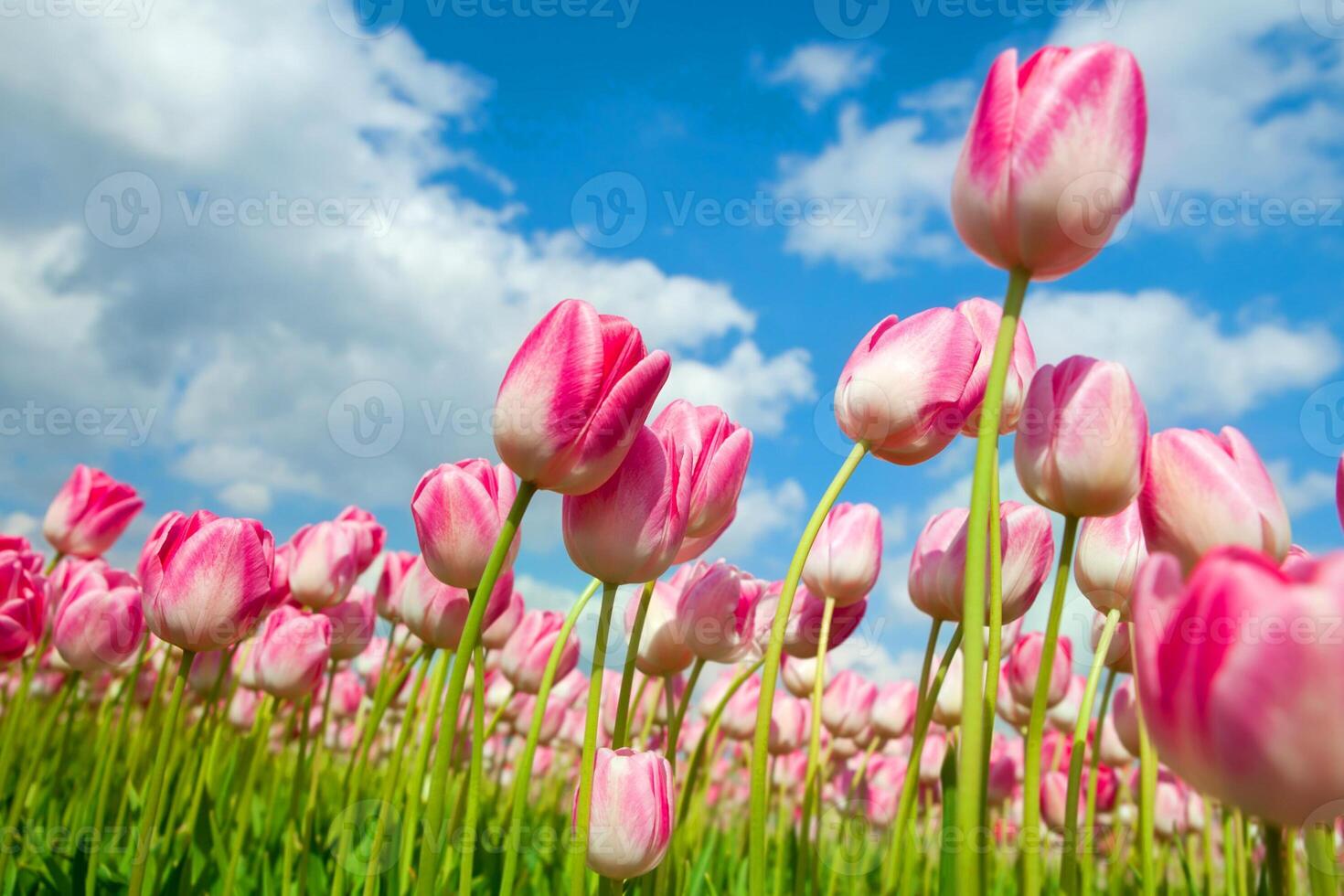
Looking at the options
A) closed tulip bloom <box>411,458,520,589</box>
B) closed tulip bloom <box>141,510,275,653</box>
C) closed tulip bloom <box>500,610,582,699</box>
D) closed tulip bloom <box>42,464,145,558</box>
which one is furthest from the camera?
closed tulip bloom <box>42,464,145,558</box>

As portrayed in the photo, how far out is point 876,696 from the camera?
366cm

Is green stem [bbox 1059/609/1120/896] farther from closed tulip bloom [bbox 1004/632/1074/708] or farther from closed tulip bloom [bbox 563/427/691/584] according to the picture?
closed tulip bloom [bbox 1004/632/1074/708]

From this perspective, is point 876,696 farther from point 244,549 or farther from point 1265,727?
point 1265,727

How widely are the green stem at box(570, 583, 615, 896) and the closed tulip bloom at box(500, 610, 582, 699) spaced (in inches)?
63.2

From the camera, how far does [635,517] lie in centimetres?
120

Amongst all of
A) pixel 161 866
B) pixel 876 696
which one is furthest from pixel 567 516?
pixel 876 696

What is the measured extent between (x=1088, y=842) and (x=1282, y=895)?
0.53 meters

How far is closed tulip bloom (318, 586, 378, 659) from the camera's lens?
2688 mm

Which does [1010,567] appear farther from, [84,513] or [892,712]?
[84,513]

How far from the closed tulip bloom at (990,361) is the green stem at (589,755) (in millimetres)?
590

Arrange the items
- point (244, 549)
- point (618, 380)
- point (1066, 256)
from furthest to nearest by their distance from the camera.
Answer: point (244, 549)
point (618, 380)
point (1066, 256)

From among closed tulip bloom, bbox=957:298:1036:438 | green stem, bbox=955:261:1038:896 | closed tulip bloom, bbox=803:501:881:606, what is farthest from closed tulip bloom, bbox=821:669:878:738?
green stem, bbox=955:261:1038:896

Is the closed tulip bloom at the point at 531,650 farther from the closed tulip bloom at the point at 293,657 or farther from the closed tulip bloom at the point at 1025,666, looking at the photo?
the closed tulip bloom at the point at 1025,666

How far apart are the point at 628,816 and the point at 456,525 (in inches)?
21.0
